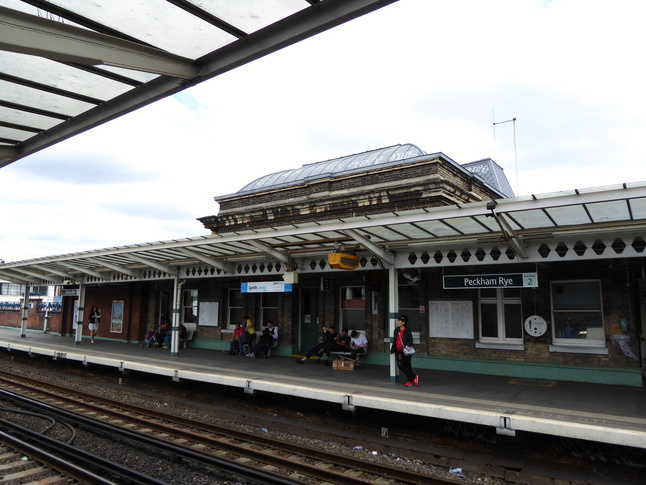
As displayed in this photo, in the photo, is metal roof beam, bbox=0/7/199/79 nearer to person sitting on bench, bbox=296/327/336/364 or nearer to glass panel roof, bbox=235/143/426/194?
person sitting on bench, bbox=296/327/336/364

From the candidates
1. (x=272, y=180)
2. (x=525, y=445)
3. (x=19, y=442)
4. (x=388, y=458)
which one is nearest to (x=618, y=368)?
(x=525, y=445)

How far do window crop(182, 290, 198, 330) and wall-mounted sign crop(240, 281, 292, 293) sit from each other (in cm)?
558

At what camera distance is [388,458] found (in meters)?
7.82

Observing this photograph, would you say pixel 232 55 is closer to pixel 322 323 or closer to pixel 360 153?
pixel 322 323

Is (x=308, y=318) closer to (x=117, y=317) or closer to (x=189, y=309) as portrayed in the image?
(x=189, y=309)

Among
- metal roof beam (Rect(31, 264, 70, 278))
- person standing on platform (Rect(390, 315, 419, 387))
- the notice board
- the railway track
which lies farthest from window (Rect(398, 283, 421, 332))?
metal roof beam (Rect(31, 264, 70, 278))

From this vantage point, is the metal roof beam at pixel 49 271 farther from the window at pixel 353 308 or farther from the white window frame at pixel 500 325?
the white window frame at pixel 500 325

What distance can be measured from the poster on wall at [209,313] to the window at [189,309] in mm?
673

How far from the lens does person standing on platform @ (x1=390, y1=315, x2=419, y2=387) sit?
31.0 feet

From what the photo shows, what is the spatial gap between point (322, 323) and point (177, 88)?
35.3 feet

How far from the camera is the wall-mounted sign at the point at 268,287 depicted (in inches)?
485

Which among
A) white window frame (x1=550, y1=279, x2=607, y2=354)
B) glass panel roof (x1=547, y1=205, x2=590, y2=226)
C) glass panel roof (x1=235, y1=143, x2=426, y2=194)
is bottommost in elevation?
white window frame (x1=550, y1=279, x2=607, y2=354)

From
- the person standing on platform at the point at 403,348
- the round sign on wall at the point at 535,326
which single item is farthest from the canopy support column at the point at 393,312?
the round sign on wall at the point at 535,326

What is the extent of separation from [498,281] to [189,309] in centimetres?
1310
